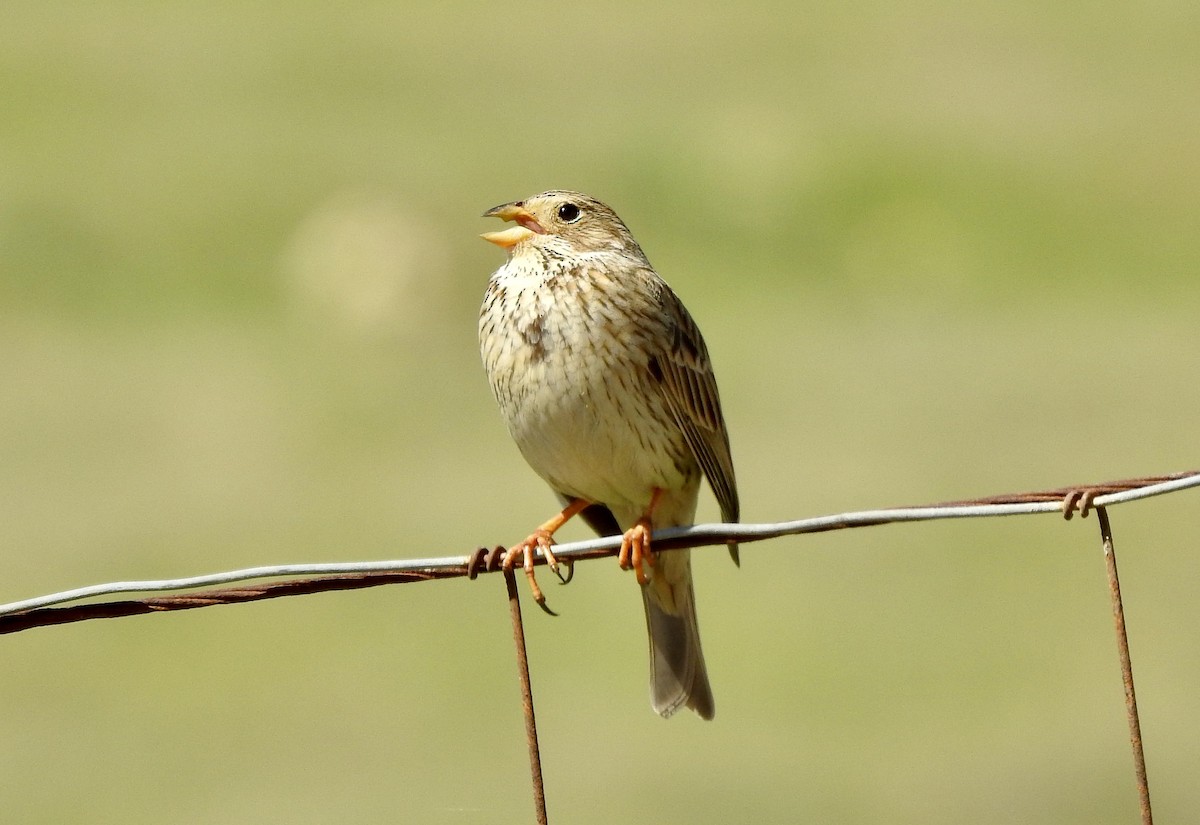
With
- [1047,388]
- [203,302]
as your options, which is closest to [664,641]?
[1047,388]

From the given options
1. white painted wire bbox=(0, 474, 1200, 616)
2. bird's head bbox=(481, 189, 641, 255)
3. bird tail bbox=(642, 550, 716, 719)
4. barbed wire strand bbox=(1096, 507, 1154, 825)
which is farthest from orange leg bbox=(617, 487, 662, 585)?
barbed wire strand bbox=(1096, 507, 1154, 825)

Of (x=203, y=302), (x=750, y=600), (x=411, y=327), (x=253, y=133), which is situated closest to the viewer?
(x=750, y=600)

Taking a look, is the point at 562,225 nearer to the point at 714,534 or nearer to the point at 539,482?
the point at 714,534

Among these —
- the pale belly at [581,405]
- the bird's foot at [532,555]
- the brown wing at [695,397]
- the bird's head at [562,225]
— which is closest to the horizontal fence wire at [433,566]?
the bird's foot at [532,555]

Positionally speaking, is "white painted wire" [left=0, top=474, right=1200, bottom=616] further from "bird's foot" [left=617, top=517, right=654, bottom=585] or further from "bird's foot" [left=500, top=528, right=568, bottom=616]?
"bird's foot" [left=617, top=517, right=654, bottom=585]

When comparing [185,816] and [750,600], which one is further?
[750,600]

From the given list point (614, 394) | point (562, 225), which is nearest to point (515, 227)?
point (562, 225)

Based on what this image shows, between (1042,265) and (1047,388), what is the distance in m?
7.08

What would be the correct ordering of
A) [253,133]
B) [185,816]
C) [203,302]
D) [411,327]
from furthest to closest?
[253,133] → [203,302] → [411,327] → [185,816]

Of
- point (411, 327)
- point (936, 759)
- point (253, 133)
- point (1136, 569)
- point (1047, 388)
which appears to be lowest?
point (936, 759)

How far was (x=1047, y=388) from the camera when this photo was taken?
2667cm

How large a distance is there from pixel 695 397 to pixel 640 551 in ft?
2.65

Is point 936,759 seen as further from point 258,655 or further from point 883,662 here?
point 258,655

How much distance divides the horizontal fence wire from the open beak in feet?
7.14
